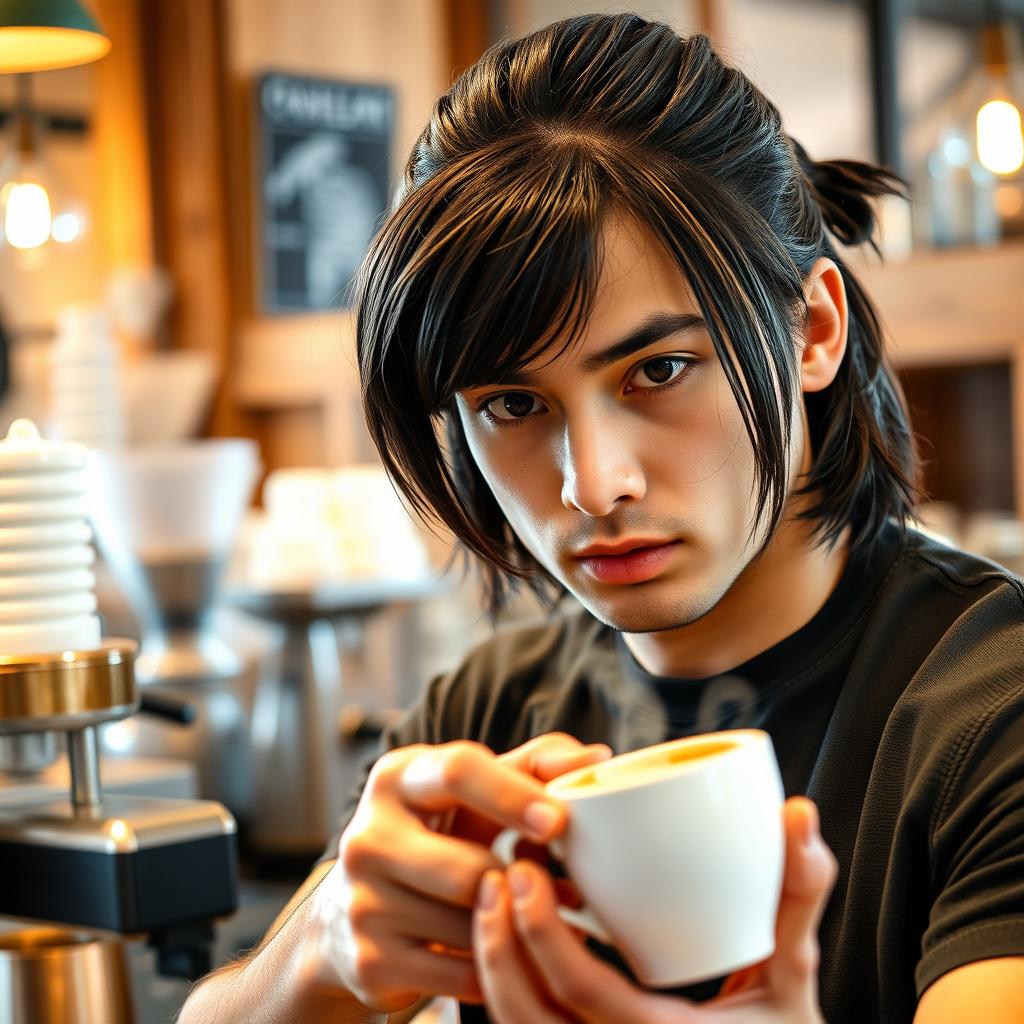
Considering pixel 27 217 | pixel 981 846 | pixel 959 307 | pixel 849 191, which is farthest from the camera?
pixel 959 307

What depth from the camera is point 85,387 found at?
102 inches

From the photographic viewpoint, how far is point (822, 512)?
44.1 inches

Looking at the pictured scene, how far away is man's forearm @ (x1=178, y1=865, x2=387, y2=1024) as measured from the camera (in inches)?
34.2

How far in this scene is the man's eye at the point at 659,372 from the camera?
0.96 metres

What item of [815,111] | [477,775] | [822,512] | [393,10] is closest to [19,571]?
[477,775]

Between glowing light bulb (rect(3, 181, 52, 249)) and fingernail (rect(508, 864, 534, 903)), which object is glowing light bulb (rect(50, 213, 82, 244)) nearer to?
glowing light bulb (rect(3, 181, 52, 249))

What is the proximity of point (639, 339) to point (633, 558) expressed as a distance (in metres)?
0.14

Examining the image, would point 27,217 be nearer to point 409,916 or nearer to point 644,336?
point 644,336

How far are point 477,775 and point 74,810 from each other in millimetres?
485

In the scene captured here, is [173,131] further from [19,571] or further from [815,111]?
[19,571]

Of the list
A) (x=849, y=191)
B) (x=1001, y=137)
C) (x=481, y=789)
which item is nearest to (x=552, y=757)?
(x=481, y=789)

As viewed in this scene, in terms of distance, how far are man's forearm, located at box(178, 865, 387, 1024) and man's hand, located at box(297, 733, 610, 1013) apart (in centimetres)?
11

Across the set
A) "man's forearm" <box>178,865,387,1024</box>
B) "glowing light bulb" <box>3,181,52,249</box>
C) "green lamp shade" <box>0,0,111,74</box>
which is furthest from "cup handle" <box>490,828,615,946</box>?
"glowing light bulb" <box>3,181,52,249</box>

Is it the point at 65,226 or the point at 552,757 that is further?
the point at 65,226
